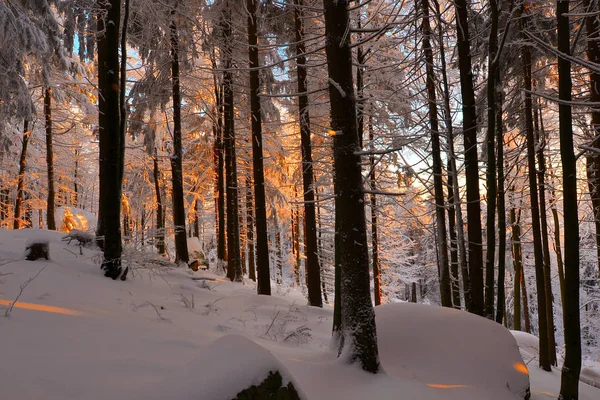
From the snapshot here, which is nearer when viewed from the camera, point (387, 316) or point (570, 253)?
point (570, 253)

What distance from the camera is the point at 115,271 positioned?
20.4ft

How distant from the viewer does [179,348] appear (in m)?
3.51

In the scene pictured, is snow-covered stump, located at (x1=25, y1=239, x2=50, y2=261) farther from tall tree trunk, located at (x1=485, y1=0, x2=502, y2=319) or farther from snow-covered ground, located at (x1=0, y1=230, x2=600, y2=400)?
tall tree trunk, located at (x1=485, y1=0, x2=502, y2=319)

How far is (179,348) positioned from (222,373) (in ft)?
4.11

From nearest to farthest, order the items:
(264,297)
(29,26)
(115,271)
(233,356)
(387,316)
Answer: (233,356), (387,316), (115,271), (29,26), (264,297)

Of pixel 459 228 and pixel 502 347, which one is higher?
pixel 459 228

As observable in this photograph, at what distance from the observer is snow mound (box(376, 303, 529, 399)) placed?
437cm

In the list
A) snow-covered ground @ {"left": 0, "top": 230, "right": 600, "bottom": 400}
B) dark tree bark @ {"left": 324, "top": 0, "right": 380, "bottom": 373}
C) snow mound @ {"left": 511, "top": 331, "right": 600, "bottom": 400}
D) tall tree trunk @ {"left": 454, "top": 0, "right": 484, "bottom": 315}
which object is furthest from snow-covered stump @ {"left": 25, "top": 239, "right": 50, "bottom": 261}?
snow mound @ {"left": 511, "top": 331, "right": 600, "bottom": 400}

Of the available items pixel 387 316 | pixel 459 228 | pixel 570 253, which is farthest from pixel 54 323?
pixel 459 228

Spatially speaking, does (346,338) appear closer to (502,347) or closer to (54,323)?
(502,347)

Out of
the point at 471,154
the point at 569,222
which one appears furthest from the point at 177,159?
the point at 569,222

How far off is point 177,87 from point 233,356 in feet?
34.0

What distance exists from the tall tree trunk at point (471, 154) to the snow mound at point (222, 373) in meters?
5.41

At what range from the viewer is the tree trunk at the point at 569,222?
4.61 meters
